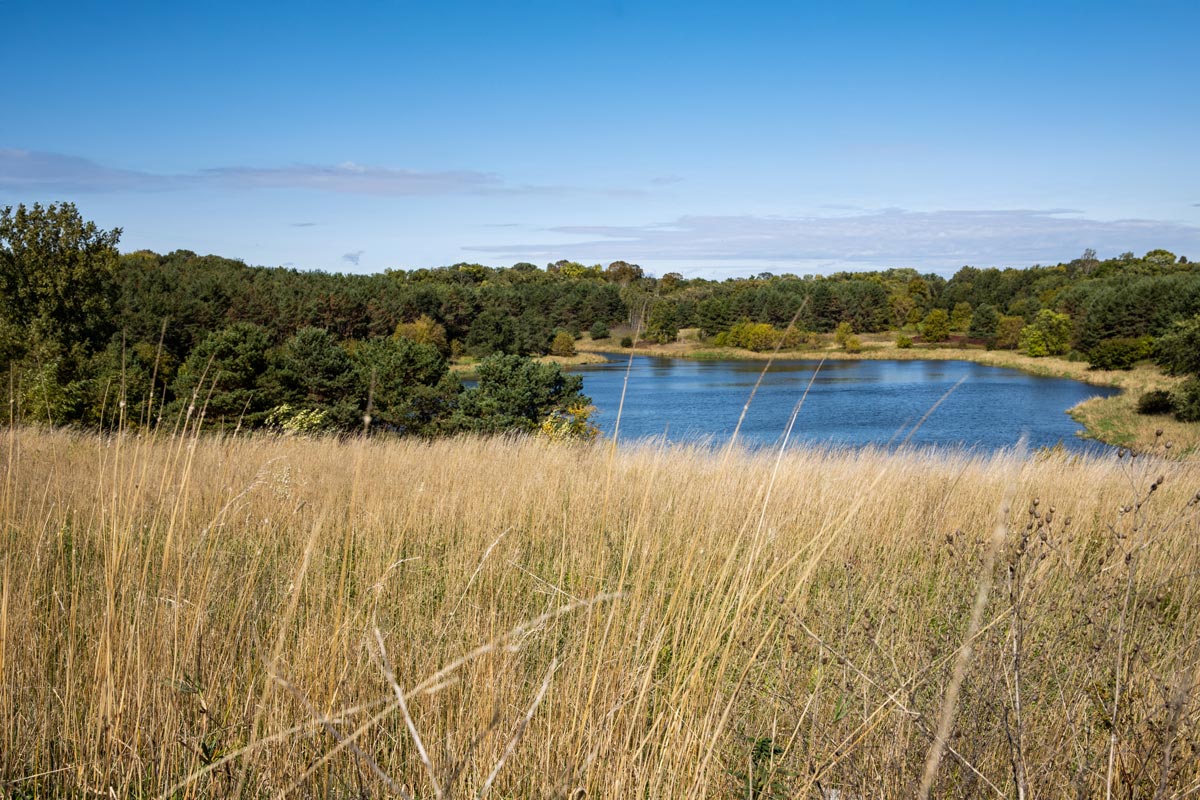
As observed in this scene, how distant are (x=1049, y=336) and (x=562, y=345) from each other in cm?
4210

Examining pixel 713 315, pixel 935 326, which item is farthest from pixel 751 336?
pixel 935 326

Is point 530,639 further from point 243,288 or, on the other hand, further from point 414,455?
point 243,288

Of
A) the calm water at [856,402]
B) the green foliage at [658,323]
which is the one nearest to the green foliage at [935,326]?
the calm water at [856,402]

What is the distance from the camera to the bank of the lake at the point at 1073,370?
2950cm

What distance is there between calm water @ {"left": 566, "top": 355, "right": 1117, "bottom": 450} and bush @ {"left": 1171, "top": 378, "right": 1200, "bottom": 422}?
391 cm

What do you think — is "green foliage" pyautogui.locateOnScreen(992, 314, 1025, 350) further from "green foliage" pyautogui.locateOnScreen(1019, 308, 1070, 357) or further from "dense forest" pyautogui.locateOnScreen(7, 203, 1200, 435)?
"green foliage" pyautogui.locateOnScreen(1019, 308, 1070, 357)

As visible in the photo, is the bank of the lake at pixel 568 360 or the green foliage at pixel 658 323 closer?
the green foliage at pixel 658 323

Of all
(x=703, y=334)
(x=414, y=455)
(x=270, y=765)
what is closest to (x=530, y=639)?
(x=270, y=765)

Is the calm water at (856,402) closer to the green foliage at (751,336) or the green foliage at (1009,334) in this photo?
the green foliage at (751,336)

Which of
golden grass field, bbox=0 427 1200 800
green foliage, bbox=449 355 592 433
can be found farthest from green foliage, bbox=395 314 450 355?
golden grass field, bbox=0 427 1200 800

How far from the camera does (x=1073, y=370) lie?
54.4 m

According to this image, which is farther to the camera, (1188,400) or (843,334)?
(843,334)

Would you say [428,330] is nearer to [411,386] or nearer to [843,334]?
[843,334]

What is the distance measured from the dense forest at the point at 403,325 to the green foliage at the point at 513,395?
6cm
